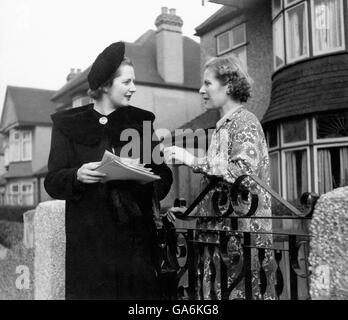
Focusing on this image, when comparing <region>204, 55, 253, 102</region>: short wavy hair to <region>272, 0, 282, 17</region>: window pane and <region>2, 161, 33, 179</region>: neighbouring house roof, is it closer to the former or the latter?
<region>272, 0, 282, 17</region>: window pane

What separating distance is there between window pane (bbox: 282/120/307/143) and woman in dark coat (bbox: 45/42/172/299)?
697 centimetres

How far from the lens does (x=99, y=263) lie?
7.48 feet

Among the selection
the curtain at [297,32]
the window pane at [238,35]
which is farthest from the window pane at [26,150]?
the curtain at [297,32]

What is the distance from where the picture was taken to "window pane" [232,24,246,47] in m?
11.7

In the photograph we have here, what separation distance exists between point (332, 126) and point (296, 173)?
126cm

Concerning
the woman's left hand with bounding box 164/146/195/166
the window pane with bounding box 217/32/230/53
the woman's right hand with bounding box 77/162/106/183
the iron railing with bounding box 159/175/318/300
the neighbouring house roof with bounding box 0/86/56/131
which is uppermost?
the neighbouring house roof with bounding box 0/86/56/131

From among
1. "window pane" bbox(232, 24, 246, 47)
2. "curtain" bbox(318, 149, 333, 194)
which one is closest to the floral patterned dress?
"curtain" bbox(318, 149, 333, 194)

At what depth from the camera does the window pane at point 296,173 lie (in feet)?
29.1

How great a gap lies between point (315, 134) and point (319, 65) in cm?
136

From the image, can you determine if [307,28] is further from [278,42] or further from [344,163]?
[344,163]

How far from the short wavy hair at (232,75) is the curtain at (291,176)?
23.4 ft

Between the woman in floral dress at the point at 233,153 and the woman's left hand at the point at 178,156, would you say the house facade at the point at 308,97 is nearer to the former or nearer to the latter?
the woman in floral dress at the point at 233,153

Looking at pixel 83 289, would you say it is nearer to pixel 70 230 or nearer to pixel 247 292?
pixel 70 230
